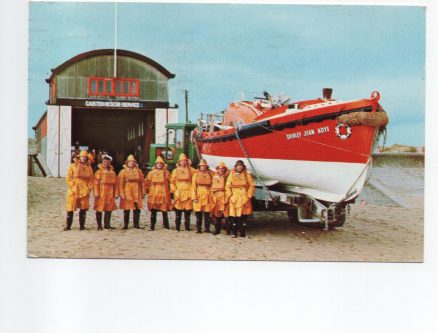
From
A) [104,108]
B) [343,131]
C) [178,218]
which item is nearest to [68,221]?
[178,218]

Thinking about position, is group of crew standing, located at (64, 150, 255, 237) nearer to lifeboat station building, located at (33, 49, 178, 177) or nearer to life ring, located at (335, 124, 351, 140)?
lifeboat station building, located at (33, 49, 178, 177)

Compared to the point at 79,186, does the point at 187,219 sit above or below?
below

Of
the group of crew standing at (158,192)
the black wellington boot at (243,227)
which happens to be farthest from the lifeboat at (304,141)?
the black wellington boot at (243,227)

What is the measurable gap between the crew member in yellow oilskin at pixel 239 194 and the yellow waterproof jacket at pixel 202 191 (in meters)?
0.21

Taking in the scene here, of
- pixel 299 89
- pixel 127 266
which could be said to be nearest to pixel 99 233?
pixel 127 266

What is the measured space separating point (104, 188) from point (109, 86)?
1.07 meters

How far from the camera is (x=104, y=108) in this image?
18.6 feet

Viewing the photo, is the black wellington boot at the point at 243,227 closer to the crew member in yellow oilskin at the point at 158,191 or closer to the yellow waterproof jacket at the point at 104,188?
the crew member in yellow oilskin at the point at 158,191

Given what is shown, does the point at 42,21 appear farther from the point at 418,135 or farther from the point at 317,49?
the point at 418,135

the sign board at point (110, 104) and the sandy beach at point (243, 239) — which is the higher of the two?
the sign board at point (110, 104)

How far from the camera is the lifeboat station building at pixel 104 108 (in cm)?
550

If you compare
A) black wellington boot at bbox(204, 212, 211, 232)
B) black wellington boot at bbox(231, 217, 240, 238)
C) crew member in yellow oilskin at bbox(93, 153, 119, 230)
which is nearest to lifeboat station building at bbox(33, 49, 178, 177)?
crew member in yellow oilskin at bbox(93, 153, 119, 230)

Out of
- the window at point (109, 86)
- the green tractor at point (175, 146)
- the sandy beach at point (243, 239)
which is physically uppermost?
the window at point (109, 86)

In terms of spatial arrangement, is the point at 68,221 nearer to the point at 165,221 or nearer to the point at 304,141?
the point at 165,221
